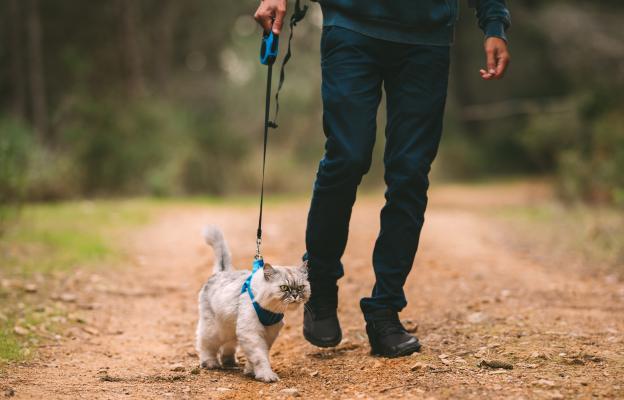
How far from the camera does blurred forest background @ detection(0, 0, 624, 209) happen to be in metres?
10.9

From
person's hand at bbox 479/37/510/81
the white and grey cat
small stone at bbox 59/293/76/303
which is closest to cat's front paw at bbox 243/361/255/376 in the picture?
the white and grey cat

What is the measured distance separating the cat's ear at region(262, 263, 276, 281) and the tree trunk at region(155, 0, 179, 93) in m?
14.7

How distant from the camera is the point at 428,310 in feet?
13.1

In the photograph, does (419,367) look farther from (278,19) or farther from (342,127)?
(278,19)

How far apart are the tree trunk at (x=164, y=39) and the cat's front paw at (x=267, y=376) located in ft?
48.5

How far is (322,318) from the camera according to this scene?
10.3 feet

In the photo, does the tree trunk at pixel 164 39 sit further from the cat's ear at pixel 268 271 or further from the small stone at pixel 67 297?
the cat's ear at pixel 268 271

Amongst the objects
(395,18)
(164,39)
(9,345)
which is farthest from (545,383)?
(164,39)

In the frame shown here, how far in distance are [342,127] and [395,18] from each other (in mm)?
493

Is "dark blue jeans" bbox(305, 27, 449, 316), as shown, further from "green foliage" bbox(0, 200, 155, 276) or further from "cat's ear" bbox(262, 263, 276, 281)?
"green foliage" bbox(0, 200, 155, 276)

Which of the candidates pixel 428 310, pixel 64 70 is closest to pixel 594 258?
pixel 428 310

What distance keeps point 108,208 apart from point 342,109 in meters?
6.90

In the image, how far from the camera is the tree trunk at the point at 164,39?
17.3 metres

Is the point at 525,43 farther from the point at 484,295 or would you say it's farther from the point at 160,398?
the point at 160,398
